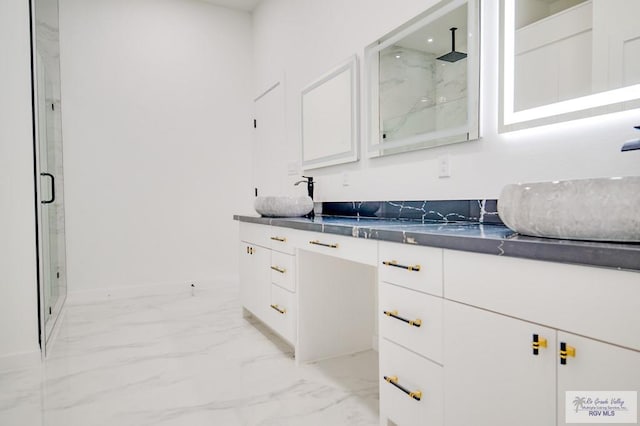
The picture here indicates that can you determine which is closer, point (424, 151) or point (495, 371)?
point (495, 371)

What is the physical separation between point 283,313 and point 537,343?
1556 millimetres

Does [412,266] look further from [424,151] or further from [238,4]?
[238,4]

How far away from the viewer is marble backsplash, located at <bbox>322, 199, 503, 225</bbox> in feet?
5.38

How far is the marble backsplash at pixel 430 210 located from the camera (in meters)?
1.64

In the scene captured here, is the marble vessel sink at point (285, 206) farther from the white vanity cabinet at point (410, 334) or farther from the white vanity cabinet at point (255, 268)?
the white vanity cabinet at point (410, 334)

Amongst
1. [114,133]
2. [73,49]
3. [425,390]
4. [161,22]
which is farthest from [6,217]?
[161,22]

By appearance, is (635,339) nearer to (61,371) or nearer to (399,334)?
(399,334)

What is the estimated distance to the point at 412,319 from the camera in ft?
4.25

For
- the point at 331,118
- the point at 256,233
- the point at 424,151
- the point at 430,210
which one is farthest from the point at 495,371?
the point at 331,118

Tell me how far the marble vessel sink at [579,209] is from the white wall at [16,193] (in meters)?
2.42

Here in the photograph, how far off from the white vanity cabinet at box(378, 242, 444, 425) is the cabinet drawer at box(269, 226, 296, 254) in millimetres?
788

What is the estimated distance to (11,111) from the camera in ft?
6.86

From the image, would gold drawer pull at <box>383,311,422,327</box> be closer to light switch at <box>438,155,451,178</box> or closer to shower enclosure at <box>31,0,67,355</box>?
light switch at <box>438,155,451,178</box>

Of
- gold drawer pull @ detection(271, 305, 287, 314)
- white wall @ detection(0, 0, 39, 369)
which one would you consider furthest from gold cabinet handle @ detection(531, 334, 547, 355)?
white wall @ detection(0, 0, 39, 369)
